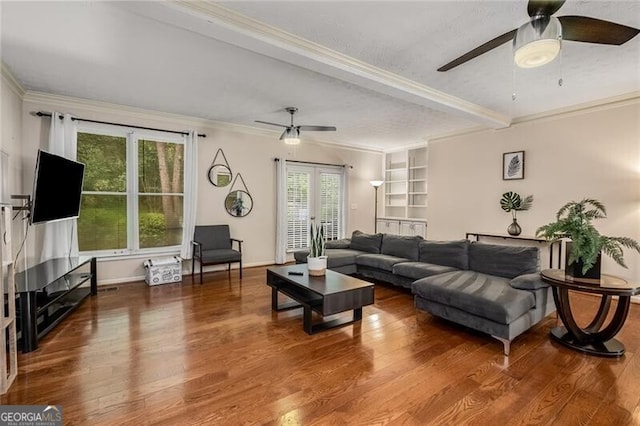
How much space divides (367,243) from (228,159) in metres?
2.95

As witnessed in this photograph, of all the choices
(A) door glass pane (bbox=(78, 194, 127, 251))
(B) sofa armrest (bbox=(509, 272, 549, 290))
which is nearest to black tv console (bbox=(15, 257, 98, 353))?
(A) door glass pane (bbox=(78, 194, 127, 251))

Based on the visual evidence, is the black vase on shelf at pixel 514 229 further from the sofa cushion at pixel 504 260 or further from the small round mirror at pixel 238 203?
the small round mirror at pixel 238 203

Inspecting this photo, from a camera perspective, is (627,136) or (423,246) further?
(423,246)

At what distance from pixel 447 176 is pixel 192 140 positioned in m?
4.84

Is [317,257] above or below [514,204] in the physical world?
below

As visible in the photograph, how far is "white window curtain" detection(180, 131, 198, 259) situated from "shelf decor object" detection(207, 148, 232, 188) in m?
0.34

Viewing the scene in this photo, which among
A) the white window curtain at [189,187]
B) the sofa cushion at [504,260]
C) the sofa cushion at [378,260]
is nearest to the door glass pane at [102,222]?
the white window curtain at [189,187]

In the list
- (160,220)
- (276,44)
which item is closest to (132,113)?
(160,220)

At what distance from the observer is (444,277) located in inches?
132

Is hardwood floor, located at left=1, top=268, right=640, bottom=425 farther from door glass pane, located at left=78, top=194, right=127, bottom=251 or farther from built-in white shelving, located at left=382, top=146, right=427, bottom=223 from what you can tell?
built-in white shelving, located at left=382, top=146, right=427, bottom=223

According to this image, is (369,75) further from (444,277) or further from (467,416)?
(467,416)

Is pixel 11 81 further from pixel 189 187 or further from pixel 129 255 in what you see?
pixel 129 255

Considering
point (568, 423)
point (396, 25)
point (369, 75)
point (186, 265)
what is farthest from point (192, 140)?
point (568, 423)

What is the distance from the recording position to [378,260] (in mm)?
4629
